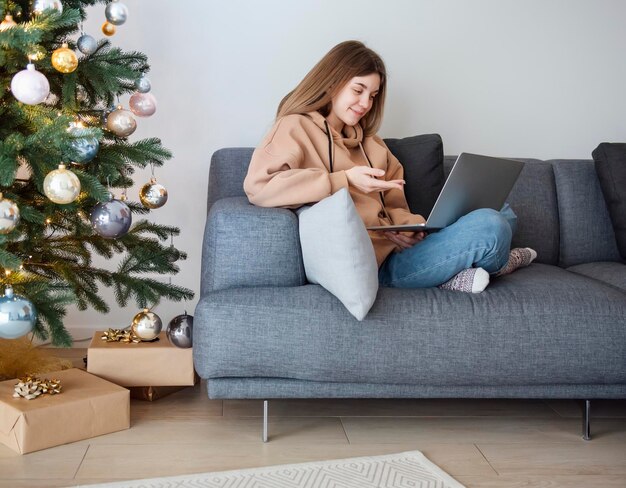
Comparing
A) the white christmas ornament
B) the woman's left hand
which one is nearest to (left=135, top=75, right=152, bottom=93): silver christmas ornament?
the white christmas ornament

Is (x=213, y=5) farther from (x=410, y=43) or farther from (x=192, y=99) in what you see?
(x=410, y=43)

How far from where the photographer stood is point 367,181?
1.96m

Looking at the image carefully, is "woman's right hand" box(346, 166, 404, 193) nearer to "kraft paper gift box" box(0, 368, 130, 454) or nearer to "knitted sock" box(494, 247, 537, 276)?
"knitted sock" box(494, 247, 537, 276)

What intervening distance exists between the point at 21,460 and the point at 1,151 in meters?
0.69

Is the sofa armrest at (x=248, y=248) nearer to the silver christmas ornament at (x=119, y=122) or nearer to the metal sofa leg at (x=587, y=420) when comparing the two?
the silver christmas ornament at (x=119, y=122)

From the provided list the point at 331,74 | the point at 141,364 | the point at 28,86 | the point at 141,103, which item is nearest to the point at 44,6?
the point at 28,86

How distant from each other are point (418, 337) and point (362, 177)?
18.7 inches

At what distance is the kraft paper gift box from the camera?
1.68 meters

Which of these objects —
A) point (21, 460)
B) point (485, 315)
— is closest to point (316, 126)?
point (485, 315)

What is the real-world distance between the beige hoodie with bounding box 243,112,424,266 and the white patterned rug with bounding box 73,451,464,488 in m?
0.63

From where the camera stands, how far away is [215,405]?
2047mm

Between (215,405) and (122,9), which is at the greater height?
(122,9)

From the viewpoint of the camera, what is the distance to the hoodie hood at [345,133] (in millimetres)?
2186

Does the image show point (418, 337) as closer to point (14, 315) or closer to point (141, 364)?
point (141, 364)
